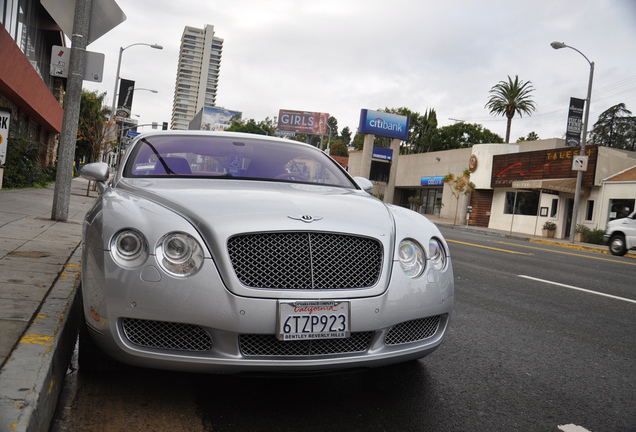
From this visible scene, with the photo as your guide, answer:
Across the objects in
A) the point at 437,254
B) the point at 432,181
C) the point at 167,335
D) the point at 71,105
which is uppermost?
the point at 432,181

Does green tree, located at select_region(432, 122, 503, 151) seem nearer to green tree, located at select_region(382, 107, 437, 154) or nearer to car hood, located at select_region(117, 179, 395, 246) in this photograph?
green tree, located at select_region(382, 107, 437, 154)

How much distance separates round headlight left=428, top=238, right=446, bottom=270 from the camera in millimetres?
3064

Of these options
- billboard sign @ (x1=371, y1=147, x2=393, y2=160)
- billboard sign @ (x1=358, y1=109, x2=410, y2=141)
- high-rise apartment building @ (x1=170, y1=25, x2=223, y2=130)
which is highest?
high-rise apartment building @ (x1=170, y1=25, x2=223, y2=130)

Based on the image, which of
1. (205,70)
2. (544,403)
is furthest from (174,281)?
(205,70)

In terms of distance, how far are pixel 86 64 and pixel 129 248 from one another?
7043mm

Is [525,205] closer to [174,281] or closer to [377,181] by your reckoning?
[377,181]

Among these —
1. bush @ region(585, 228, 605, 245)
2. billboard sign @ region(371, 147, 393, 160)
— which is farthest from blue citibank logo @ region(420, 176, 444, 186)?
bush @ region(585, 228, 605, 245)

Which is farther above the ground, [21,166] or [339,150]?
[339,150]

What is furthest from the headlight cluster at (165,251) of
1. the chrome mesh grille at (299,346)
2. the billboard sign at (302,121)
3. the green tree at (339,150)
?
the green tree at (339,150)

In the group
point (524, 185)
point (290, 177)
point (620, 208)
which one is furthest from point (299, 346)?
point (524, 185)

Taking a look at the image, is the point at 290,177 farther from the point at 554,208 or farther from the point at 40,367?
the point at 554,208

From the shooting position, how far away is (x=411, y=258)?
2.98 meters

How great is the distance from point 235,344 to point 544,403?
179 centimetres

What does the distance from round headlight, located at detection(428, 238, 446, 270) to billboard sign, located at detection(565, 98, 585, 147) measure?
2436cm
